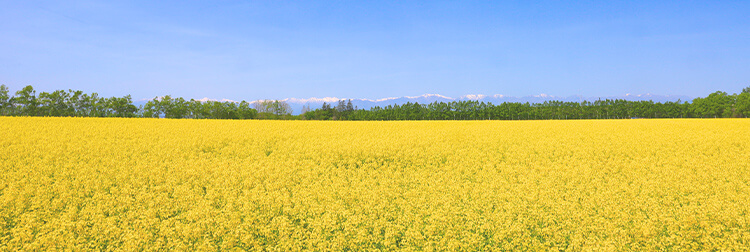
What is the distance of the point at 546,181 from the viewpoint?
10688 mm

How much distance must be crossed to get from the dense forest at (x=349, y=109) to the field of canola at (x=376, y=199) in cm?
6970

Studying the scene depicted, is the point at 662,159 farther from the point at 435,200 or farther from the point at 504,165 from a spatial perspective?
the point at 435,200

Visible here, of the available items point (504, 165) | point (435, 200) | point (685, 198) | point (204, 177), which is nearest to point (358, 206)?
point (435, 200)

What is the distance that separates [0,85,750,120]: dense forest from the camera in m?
70.4

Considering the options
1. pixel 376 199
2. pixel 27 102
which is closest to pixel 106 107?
pixel 27 102

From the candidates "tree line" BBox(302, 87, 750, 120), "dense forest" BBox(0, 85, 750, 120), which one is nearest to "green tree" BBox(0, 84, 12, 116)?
"dense forest" BBox(0, 85, 750, 120)

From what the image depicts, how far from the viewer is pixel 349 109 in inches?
5846

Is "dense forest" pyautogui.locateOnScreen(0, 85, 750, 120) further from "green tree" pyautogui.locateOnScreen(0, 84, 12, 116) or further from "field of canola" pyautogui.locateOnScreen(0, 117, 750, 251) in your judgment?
"field of canola" pyautogui.locateOnScreen(0, 117, 750, 251)

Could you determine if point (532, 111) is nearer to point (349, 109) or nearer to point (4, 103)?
point (349, 109)

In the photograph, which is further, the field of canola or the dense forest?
the dense forest

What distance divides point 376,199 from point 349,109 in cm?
14030

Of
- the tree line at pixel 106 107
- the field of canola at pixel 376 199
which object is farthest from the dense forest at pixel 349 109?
the field of canola at pixel 376 199

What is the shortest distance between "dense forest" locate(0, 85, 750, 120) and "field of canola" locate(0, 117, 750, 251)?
229ft

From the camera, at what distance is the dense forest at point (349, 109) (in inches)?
2771
